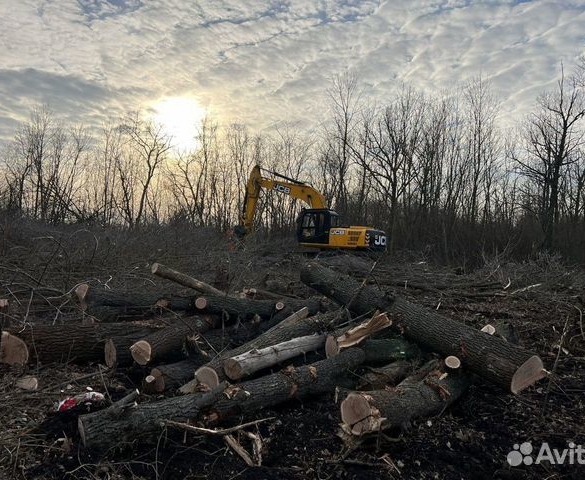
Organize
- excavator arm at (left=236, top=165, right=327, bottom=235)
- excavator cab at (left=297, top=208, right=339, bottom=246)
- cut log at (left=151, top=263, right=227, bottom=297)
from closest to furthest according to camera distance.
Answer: cut log at (left=151, top=263, right=227, bottom=297)
excavator cab at (left=297, top=208, right=339, bottom=246)
excavator arm at (left=236, top=165, right=327, bottom=235)

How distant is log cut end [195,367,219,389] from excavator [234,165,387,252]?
13.3 metres

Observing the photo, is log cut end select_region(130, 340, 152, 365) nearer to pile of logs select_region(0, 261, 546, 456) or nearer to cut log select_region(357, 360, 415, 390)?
pile of logs select_region(0, 261, 546, 456)

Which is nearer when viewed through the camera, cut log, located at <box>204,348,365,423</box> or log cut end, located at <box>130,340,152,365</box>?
cut log, located at <box>204,348,365,423</box>

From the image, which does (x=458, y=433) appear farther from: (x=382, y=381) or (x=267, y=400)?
(x=267, y=400)

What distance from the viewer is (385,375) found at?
4.67 m

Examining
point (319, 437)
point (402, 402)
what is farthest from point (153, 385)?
point (402, 402)

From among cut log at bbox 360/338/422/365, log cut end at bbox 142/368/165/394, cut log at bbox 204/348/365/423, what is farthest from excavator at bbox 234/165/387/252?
log cut end at bbox 142/368/165/394

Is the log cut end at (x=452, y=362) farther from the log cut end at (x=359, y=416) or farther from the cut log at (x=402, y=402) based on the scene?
the log cut end at (x=359, y=416)

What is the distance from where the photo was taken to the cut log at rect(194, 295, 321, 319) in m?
5.91

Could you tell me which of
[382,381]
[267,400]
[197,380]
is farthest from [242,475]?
[382,381]

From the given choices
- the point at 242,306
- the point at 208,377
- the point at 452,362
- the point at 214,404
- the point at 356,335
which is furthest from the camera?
the point at 242,306

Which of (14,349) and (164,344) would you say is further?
(164,344)

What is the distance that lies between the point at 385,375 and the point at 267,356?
124 cm
